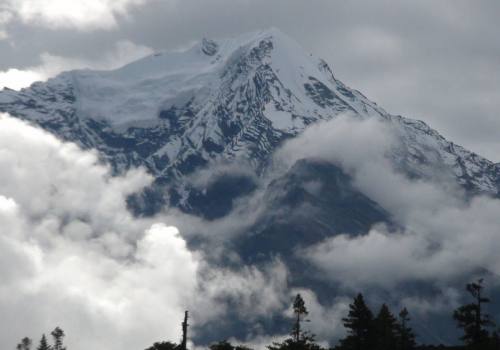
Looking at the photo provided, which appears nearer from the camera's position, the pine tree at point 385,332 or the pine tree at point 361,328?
the pine tree at point 361,328

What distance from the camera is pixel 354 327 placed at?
121 metres

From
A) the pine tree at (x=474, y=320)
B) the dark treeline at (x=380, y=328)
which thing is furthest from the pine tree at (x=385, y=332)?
the pine tree at (x=474, y=320)

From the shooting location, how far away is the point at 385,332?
12519 cm

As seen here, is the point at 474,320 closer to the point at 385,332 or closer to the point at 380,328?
the point at 380,328

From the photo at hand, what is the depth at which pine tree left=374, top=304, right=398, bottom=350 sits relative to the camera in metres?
122

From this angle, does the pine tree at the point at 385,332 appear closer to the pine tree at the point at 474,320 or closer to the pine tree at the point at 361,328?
the pine tree at the point at 361,328

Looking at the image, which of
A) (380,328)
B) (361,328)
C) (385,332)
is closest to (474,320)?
(380,328)

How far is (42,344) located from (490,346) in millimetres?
109588

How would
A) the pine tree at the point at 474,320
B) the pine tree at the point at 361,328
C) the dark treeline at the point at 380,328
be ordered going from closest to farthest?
the pine tree at the point at 474,320
the dark treeline at the point at 380,328
the pine tree at the point at 361,328

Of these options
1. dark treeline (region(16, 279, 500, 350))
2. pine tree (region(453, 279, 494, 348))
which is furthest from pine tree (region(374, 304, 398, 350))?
pine tree (region(453, 279, 494, 348))

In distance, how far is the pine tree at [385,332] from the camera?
122m

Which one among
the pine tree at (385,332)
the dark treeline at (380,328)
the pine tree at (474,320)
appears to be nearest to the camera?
the pine tree at (474,320)

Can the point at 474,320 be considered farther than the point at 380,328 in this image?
No

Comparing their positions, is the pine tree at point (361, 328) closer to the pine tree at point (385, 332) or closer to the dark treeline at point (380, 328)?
the dark treeline at point (380, 328)
